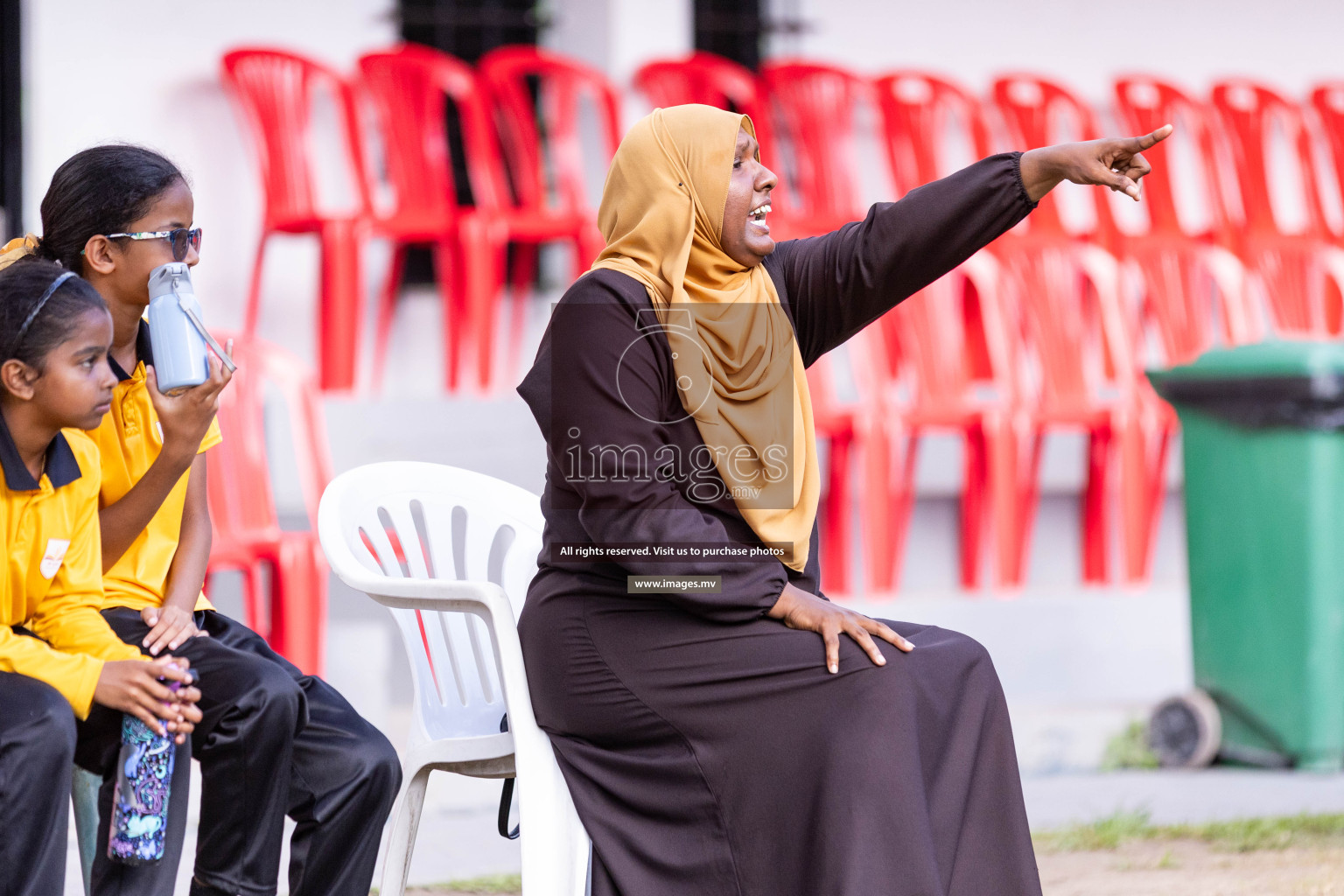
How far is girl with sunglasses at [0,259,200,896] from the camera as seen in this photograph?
191cm

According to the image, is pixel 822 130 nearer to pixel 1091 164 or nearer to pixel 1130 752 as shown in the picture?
pixel 1130 752

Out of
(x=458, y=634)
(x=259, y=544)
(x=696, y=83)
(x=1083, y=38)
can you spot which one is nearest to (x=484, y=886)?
(x=458, y=634)

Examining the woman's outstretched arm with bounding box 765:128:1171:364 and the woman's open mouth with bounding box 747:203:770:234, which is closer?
the woman's outstretched arm with bounding box 765:128:1171:364

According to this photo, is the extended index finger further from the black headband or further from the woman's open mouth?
the black headband

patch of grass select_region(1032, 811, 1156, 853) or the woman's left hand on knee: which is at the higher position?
the woman's left hand on knee

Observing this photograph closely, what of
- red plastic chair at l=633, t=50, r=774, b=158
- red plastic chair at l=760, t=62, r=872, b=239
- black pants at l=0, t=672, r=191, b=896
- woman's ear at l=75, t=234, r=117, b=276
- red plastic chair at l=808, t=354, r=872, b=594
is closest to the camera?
black pants at l=0, t=672, r=191, b=896

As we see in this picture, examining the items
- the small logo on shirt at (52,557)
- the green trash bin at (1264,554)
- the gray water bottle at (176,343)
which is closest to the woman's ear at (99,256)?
the gray water bottle at (176,343)

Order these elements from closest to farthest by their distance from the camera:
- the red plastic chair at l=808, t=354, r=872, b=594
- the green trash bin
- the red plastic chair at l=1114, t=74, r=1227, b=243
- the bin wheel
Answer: the green trash bin
the bin wheel
the red plastic chair at l=808, t=354, r=872, b=594
the red plastic chair at l=1114, t=74, r=1227, b=243

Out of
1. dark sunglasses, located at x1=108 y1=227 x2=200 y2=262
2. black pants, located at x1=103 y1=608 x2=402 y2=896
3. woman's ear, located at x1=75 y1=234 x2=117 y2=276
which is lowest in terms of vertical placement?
black pants, located at x1=103 y1=608 x2=402 y2=896

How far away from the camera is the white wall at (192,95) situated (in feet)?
16.4

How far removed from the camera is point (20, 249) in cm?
227

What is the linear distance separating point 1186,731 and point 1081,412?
1.26 metres

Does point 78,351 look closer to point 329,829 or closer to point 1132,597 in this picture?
point 329,829

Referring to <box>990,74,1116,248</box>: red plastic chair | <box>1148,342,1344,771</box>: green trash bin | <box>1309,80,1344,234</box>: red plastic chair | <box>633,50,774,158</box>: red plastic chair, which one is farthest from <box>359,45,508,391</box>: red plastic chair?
<box>1309,80,1344,234</box>: red plastic chair
